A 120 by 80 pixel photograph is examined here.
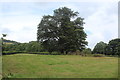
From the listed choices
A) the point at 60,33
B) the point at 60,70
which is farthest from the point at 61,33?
the point at 60,70

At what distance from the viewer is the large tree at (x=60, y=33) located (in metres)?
26.8

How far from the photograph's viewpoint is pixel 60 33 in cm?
2716

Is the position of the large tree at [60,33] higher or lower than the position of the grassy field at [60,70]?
higher

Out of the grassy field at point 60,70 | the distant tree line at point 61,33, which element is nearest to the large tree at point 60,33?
the distant tree line at point 61,33

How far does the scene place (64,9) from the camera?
27.9m

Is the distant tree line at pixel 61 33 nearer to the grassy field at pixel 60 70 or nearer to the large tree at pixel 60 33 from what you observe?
the large tree at pixel 60 33

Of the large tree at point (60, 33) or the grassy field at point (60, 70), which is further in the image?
the large tree at point (60, 33)

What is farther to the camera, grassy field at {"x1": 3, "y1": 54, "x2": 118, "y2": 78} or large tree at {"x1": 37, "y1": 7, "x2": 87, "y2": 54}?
large tree at {"x1": 37, "y1": 7, "x2": 87, "y2": 54}

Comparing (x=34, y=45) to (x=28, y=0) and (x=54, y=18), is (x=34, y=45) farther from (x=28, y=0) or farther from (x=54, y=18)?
(x=28, y=0)

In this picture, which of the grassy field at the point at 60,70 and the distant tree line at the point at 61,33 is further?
the distant tree line at the point at 61,33

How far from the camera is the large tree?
26844mm

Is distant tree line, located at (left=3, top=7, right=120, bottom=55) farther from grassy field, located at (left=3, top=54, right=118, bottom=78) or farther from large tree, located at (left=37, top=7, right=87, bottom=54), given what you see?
grassy field, located at (left=3, top=54, right=118, bottom=78)

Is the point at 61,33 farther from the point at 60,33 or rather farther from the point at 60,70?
the point at 60,70

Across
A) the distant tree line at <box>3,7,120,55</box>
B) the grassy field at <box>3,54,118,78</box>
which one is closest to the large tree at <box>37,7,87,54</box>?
the distant tree line at <box>3,7,120,55</box>
